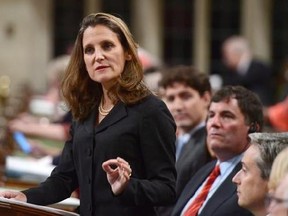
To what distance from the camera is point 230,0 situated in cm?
1538

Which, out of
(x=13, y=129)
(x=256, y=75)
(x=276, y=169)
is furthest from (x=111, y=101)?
(x=256, y=75)

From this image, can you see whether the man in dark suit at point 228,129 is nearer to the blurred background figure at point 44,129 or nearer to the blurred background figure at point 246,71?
the blurred background figure at point 44,129

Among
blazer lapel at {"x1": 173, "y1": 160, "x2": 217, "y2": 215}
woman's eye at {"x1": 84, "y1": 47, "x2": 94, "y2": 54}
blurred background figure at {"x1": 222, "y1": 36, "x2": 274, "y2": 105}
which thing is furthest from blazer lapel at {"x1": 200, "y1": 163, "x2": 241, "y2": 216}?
blurred background figure at {"x1": 222, "y1": 36, "x2": 274, "y2": 105}

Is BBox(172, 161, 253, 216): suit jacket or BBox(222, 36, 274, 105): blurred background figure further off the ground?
BBox(172, 161, 253, 216): suit jacket

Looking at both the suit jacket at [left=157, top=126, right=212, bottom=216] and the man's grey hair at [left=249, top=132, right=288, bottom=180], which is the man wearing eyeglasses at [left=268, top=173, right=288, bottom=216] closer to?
the man's grey hair at [left=249, top=132, right=288, bottom=180]

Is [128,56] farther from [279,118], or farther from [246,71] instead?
[246,71]

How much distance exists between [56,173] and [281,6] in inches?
437

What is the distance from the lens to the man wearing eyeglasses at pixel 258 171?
3.84m

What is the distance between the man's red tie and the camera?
187 inches

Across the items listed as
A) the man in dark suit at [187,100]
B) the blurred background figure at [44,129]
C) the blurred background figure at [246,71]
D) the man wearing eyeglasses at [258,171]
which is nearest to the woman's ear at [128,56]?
the man wearing eyeglasses at [258,171]

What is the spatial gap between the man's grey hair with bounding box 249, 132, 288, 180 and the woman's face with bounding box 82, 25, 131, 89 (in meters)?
0.54

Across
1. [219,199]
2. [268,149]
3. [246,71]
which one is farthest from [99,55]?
[246,71]

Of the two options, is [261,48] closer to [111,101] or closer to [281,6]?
[281,6]

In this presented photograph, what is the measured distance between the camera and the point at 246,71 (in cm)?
1260
